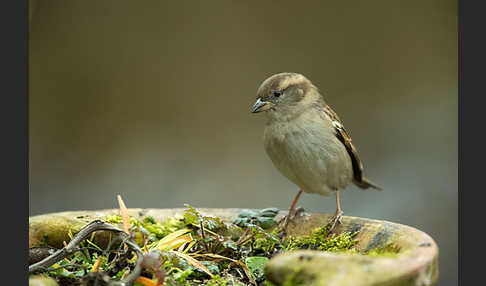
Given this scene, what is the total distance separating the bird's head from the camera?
238 centimetres

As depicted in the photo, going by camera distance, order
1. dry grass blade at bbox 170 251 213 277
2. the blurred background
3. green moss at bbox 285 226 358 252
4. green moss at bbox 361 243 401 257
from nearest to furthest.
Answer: green moss at bbox 361 243 401 257, dry grass blade at bbox 170 251 213 277, green moss at bbox 285 226 358 252, the blurred background

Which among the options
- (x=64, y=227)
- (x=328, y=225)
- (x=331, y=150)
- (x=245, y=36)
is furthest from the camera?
(x=245, y=36)

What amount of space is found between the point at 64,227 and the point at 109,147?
2626 millimetres

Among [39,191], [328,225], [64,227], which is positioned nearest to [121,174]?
[39,191]

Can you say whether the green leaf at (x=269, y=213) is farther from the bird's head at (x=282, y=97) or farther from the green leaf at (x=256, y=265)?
the bird's head at (x=282, y=97)

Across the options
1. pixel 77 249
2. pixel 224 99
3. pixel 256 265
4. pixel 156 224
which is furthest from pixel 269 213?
pixel 224 99

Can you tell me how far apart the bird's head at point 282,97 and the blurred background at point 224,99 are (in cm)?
206

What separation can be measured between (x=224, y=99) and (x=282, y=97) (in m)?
2.20

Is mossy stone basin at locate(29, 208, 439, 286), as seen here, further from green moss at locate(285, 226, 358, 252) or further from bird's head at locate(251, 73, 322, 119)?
bird's head at locate(251, 73, 322, 119)

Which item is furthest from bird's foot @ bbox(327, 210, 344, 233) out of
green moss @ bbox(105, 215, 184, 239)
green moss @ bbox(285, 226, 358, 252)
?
green moss @ bbox(105, 215, 184, 239)

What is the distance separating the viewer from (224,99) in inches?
180

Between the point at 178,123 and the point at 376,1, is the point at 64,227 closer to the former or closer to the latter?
the point at 178,123

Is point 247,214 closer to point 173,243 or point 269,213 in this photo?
point 269,213

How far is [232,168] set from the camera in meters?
4.66
